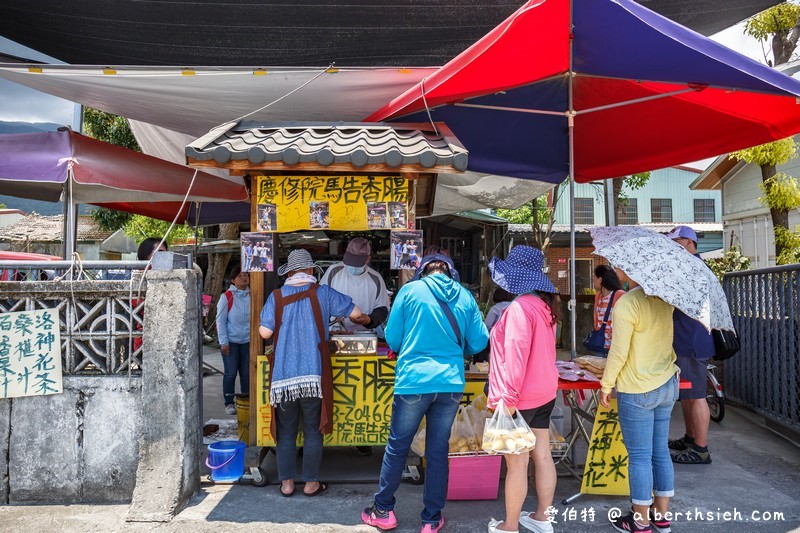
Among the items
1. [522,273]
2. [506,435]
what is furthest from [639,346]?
[506,435]

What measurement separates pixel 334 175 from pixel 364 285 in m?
1.42

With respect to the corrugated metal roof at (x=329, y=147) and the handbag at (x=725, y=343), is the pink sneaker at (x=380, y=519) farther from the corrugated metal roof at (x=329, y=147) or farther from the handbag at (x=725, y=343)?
the handbag at (x=725, y=343)

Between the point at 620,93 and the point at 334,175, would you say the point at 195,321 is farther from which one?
the point at 620,93

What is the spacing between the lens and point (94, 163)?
589 centimetres

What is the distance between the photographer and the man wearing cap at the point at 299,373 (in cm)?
443

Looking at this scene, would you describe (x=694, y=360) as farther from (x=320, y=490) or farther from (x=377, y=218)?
(x=320, y=490)

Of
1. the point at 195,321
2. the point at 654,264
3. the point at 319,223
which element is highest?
the point at 319,223

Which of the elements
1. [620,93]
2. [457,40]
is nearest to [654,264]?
[620,93]

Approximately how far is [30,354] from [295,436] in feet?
6.99

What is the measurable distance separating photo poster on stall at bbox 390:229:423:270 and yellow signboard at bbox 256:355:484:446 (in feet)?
2.68

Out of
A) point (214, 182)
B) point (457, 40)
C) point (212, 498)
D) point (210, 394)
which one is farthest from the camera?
point (210, 394)

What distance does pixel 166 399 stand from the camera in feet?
14.0

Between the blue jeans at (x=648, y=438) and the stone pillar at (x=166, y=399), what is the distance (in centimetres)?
317

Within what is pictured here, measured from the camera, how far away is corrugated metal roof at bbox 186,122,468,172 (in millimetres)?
4363
